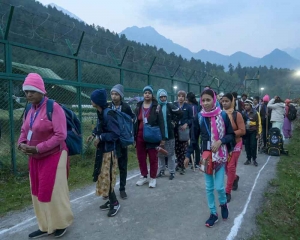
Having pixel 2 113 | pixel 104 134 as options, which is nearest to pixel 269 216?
pixel 104 134

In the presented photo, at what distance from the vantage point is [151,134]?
4836mm

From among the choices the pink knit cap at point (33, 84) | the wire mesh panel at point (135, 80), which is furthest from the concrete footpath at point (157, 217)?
the wire mesh panel at point (135, 80)

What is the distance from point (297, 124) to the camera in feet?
51.6

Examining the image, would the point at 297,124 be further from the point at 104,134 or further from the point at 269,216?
the point at 104,134

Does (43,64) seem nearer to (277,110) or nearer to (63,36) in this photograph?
(63,36)

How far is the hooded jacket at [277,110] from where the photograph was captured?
8.84 meters

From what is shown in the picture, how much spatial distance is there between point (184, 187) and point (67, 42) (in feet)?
14.8

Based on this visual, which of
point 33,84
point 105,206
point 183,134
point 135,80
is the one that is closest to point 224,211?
point 105,206

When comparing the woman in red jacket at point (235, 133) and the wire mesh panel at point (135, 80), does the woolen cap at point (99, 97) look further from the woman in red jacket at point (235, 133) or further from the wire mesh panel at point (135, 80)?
the wire mesh panel at point (135, 80)

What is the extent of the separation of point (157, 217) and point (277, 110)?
6.79 meters

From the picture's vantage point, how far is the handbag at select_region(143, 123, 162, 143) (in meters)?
4.84

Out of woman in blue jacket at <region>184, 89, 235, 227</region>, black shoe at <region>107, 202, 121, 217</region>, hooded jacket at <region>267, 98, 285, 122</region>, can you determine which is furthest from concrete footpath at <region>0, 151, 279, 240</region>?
hooded jacket at <region>267, 98, 285, 122</region>

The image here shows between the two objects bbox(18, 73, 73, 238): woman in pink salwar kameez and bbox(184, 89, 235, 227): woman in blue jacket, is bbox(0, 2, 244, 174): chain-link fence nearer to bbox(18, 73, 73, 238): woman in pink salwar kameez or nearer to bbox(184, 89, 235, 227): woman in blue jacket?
bbox(18, 73, 73, 238): woman in pink salwar kameez

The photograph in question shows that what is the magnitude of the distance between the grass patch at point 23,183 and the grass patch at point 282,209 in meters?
3.28
